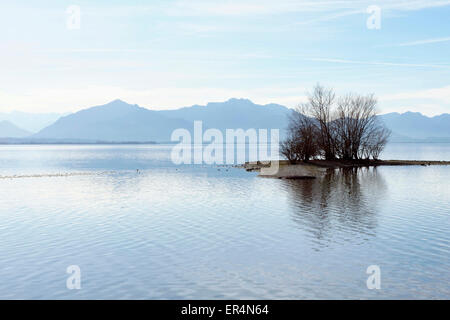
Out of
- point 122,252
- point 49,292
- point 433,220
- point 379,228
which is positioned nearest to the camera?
point 49,292

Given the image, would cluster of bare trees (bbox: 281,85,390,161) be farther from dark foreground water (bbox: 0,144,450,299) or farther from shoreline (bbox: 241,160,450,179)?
dark foreground water (bbox: 0,144,450,299)

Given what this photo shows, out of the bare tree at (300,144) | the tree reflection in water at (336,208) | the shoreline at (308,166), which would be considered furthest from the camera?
the bare tree at (300,144)

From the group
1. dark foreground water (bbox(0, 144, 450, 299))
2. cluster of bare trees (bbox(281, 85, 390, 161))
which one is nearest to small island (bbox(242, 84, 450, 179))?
cluster of bare trees (bbox(281, 85, 390, 161))

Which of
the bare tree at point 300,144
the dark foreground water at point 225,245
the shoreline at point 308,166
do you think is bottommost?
the dark foreground water at point 225,245

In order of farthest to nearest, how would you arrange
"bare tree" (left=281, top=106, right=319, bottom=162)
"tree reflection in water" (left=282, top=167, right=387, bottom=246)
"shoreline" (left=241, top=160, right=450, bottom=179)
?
"bare tree" (left=281, top=106, right=319, bottom=162) → "shoreline" (left=241, top=160, right=450, bottom=179) → "tree reflection in water" (left=282, top=167, right=387, bottom=246)

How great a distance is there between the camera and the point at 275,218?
3381cm

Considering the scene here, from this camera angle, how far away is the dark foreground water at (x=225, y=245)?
18188 mm

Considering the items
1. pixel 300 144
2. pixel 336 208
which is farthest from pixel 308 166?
pixel 336 208

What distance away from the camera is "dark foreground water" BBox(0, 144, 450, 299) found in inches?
716

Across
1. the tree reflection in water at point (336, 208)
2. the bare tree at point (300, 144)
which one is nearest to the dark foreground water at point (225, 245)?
the tree reflection in water at point (336, 208)

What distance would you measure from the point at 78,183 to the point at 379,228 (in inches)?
1786

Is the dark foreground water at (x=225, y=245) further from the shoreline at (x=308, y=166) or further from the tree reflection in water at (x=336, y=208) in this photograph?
the shoreline at (x=308, y=166)
